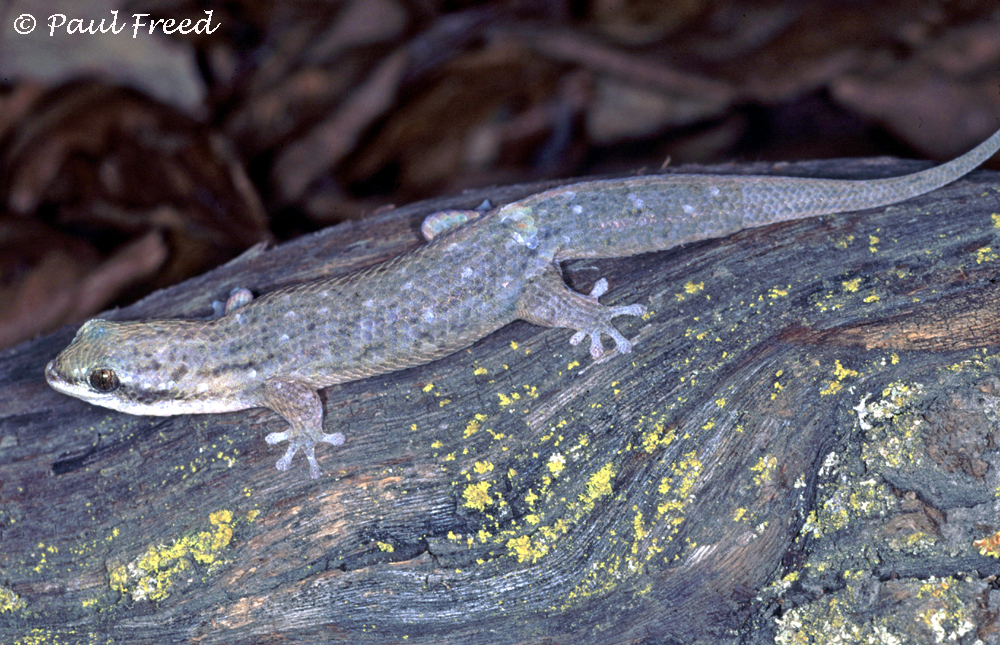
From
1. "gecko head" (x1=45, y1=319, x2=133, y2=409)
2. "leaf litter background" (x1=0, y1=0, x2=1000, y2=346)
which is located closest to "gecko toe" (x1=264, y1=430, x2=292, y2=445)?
"gecko head" (x1=45, y1=319, x2=133, y2=409)

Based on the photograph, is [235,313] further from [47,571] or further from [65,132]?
[65,132]

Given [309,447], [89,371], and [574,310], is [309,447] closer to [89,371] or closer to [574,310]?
[89,371]

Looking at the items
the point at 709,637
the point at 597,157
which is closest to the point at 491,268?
the point at 709,637

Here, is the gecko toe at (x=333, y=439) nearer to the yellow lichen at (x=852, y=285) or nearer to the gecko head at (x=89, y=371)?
the gecko head at (x=89, y=371)

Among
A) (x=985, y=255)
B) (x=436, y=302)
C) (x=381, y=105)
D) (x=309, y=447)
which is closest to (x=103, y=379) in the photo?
(x=309, y=447)

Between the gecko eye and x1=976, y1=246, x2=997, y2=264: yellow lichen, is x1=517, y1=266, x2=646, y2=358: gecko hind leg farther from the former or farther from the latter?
the gecko eye

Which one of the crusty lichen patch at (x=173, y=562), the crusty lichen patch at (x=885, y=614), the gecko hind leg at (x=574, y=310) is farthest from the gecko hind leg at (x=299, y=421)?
the crusty lichen patch at (x=885, y=614)
